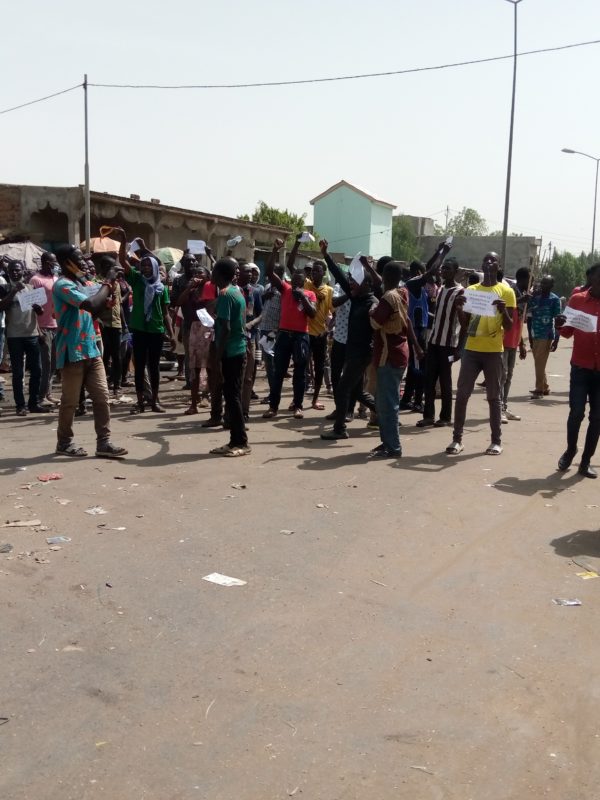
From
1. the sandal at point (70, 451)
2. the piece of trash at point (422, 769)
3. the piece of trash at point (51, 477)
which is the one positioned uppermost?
the sandal at point (70, 451)

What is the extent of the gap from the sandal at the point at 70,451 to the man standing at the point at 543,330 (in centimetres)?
823

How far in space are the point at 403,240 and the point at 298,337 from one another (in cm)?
6648

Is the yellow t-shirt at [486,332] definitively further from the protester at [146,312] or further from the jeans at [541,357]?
the jeans at [541,357]

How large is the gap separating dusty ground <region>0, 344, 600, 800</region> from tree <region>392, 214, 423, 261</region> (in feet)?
220

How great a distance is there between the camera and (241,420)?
27.8ft

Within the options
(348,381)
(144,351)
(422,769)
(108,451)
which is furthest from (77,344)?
(422,769)

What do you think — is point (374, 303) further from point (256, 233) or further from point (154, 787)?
point (256, 233)

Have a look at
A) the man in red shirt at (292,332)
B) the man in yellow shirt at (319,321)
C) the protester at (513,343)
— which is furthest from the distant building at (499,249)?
the man in red shirt at (292,332)

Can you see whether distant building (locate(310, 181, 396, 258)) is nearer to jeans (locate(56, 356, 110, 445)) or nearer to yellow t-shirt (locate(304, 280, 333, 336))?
yellow t-shirt (locate(304, 280, 333, 336))

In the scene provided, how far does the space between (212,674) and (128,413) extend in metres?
7.41

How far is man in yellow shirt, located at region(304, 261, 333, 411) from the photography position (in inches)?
455

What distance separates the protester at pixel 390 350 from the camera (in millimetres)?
8328

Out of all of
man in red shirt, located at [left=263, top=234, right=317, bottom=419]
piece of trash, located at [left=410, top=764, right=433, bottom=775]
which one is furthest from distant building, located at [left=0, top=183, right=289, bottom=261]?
piece of trash, located at [left=410, top=764, right=433, bottom=775]

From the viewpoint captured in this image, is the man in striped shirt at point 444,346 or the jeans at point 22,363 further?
the jeans at point 22,363
